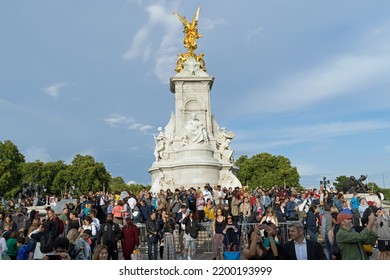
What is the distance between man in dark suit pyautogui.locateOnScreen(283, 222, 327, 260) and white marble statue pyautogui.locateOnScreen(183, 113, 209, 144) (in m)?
24.4

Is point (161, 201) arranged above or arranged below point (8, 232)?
above

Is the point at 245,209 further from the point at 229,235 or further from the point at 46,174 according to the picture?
the point at 46,174

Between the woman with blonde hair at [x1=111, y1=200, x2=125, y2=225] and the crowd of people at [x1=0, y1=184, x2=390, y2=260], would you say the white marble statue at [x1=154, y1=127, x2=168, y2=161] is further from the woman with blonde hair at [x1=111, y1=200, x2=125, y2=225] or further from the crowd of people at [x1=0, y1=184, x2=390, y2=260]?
the woman with blonde hair at [x1=111, y1=200, x2=125, y2=225]

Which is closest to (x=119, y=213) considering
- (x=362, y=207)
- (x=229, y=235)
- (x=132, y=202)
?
(x=132, y=202)

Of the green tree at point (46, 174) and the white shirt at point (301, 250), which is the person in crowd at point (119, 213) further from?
the green tree at point (46, 174)

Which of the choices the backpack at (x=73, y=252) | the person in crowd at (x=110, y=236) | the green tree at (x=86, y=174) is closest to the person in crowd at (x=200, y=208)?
the person in crowd at (x=110, y=236)

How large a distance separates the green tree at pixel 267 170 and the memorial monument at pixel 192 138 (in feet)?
91.7

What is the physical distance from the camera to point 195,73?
116 feet

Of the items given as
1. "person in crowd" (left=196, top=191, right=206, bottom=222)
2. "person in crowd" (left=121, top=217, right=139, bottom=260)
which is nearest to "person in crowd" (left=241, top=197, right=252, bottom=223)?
"person in crowd" (left=196, top=191, right=206, bottom=222)

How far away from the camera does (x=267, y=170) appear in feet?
206
